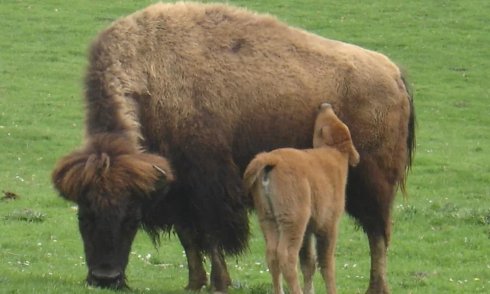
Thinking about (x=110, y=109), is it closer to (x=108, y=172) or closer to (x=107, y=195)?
(x=108, y=172)

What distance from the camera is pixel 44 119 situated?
72.8ft

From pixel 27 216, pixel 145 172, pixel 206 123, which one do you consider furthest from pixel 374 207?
pixel 27 216

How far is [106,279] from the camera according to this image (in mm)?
8422

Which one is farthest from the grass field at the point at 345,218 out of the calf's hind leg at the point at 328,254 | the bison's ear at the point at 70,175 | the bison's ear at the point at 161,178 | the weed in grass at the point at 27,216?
the calf's hind leg at the point at 328,254

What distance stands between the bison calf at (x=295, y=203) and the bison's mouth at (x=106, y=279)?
1.21 m

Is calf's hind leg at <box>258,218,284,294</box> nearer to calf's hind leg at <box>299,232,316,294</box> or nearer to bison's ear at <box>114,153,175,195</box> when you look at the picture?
calf's hind leg at <box>299,232,316,294</box>

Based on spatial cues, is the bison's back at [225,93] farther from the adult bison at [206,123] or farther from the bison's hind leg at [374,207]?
the bison's hind leg at [374,207]

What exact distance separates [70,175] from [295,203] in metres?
1.83

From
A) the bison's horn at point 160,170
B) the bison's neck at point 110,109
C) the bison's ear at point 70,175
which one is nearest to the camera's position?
the bison's ear at point 70,175

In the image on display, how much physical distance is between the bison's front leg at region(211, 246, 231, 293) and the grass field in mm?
485

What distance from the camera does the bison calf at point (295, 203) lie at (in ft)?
27.1

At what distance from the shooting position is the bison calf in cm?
827

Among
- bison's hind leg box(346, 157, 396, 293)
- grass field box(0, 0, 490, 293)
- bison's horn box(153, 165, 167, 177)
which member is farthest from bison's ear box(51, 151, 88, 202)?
bison's hind leg box(346, 157, 396, 293)

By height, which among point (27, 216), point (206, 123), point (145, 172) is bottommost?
point (27, 216)
